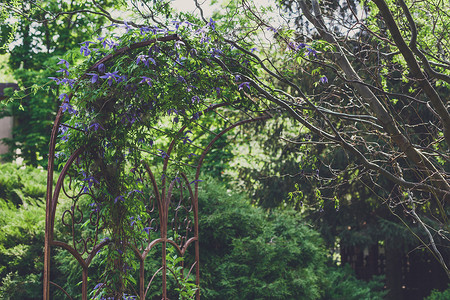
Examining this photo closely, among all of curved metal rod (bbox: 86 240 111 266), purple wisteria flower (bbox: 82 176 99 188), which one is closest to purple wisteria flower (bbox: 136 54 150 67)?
purple wisteria flower (bbox: 82 176 99 188)

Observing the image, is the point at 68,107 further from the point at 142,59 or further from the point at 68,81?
the point at 142,59

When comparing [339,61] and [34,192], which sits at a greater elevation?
[339,61]

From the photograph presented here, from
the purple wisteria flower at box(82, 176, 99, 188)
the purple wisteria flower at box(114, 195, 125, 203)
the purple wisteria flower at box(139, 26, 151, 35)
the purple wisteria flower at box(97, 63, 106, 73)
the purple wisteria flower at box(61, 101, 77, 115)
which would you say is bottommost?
the purple wisteria flower at box(114, 195, 125, 203)

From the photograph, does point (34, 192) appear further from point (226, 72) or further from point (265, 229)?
point (226, 72)

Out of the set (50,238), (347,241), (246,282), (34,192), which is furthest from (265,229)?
(50,238)

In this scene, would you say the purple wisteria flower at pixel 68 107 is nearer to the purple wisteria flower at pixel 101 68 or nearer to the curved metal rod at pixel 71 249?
the purple wisteria flower at pixel 101 68

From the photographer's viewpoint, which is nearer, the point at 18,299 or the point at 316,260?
the point at 18,299

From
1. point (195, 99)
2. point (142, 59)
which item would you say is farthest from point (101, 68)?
point (195, 99)

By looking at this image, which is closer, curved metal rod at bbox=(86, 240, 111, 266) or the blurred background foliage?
curved metal rod at bbox=(86, 240, 111, 266)

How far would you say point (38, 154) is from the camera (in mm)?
12023

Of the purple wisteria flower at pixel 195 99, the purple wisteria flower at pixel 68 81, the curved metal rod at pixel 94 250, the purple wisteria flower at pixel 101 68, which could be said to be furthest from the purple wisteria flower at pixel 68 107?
the curved metal rod at pixel 94 250

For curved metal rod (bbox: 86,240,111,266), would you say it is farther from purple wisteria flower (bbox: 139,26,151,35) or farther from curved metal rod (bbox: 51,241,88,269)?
purple wisteria flower (bbox: 139,26,151,35)

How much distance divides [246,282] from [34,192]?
11.6ft

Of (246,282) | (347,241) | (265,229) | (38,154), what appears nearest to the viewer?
(246,282)
